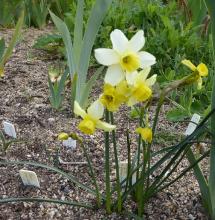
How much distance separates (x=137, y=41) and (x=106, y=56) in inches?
2.6

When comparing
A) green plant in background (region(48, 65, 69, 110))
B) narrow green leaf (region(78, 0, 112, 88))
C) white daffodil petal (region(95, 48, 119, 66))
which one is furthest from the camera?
green plant in background (region(48, 65, 69, 110))

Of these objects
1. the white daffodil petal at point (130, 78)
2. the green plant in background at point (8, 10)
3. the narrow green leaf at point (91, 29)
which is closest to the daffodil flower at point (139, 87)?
the white daffodil petal at point (130, 78)

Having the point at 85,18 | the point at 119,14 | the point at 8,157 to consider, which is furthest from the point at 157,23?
the point at 8,157

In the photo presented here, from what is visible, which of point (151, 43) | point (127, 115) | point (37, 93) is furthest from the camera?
point (151, 43)

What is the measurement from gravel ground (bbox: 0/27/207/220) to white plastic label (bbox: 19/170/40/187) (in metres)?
0.02

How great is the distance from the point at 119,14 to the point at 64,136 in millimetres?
1323

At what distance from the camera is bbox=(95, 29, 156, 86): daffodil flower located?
2.77 ft

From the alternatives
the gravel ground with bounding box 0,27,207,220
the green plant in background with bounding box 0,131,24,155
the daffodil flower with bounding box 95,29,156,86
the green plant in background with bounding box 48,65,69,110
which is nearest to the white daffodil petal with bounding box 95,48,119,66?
the daffodil flower with bounding box 95,29,156,86

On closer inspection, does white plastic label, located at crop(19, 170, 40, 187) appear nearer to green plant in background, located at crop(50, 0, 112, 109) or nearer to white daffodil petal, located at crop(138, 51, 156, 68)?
green plant in background, located at crop(50, 0, 112, 109)

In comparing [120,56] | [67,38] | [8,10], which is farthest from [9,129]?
[8,10]

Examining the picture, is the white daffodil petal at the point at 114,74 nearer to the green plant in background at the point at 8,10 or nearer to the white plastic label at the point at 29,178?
the white plastic label at the point at 29,178

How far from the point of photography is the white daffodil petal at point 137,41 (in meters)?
0.85

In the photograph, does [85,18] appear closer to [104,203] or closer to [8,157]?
[8,157]

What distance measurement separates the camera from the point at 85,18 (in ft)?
7.44
